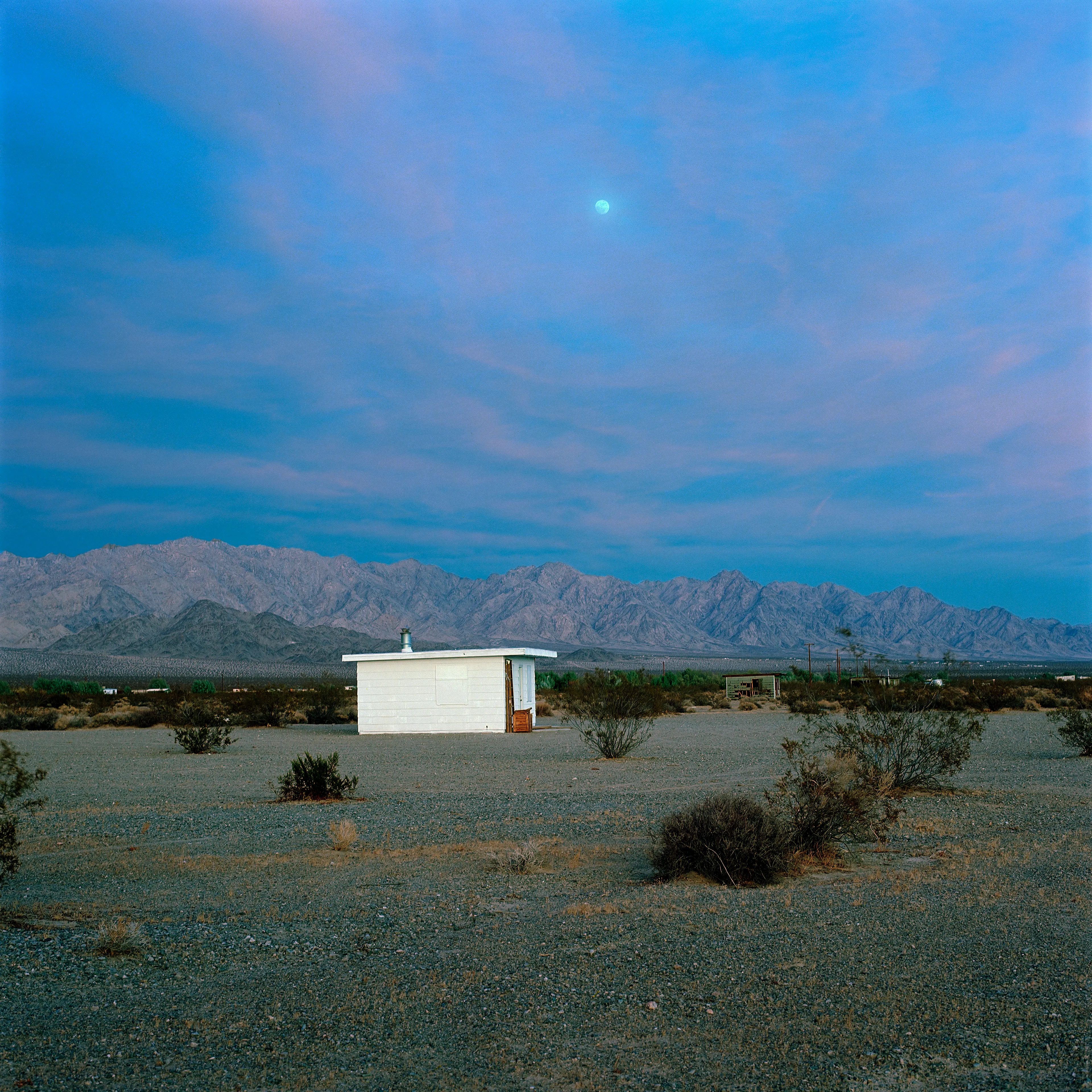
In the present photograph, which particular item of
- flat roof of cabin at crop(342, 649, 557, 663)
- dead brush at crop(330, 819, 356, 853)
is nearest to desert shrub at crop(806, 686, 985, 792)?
dead brush at crop(330, 819, 356, 853)

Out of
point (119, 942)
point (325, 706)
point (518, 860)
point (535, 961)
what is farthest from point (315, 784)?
point (325, 706)

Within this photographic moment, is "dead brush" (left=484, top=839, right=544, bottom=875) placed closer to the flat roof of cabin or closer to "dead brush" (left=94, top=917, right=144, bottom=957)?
"dead brush" (left=94, top=917, right=144, bottom=957)

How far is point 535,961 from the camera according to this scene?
5.97 m

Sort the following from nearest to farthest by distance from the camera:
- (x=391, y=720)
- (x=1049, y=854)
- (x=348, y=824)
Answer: (x=1049, y=854), (x=348, y=824), (x=391, y=720)

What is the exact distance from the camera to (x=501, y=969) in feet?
19.0

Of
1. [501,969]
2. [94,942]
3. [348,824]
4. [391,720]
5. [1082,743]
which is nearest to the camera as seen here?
[501,969]

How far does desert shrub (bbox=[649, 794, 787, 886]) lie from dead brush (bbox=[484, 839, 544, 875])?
108 cm

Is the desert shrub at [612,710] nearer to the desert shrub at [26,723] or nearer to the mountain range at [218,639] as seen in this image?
the desert shrub at [26,723]

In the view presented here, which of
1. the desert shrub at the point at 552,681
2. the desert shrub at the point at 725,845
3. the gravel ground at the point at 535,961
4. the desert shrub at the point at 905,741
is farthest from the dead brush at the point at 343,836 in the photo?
the desert shrub at the point at 552,681

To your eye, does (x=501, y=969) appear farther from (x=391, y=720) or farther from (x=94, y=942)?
(x=391, y=720)

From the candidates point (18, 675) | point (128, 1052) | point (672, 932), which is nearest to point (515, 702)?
point (672, 932)

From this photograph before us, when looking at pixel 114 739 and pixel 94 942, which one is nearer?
pixel 94 942

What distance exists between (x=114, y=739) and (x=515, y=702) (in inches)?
491

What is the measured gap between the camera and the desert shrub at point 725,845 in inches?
326
